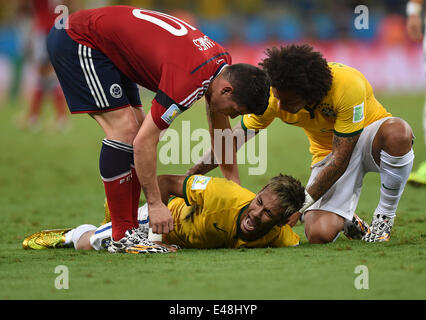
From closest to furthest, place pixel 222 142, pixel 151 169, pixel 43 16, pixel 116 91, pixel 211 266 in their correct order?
pixel 211 266, pixel 151 169, pixel 116 91, pixel 222 142, pixel 43 16

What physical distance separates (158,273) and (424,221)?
2.53 metres

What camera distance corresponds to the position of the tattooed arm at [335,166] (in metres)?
4.27

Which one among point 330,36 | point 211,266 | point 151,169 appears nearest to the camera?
point 211,266

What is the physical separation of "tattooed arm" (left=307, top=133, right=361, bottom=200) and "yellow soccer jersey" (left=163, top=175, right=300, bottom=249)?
1.05 ft

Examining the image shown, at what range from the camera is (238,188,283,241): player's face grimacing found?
3949mm

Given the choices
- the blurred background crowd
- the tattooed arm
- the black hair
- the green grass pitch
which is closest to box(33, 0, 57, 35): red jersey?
the blurred background crowd

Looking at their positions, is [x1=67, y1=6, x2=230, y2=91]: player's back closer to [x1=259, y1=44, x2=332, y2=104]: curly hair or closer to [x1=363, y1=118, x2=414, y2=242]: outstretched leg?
[x1=259, y1=44, x2=332, y2=104]: curly hair

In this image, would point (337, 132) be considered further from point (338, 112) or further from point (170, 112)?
point (170, 112)

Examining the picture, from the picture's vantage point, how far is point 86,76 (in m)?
3.92

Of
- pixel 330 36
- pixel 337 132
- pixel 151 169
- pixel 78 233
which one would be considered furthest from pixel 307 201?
pixel 330 36

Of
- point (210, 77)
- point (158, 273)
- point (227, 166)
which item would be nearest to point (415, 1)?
point (227, 166)

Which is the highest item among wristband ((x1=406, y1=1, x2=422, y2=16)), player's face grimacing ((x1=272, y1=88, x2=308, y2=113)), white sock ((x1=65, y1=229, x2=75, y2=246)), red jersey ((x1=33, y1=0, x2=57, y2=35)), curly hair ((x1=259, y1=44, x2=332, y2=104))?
red jersey ((x1=33, y1=0, x2=57, y2=35))

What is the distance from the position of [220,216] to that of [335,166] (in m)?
0.81

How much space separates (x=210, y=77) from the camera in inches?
150
